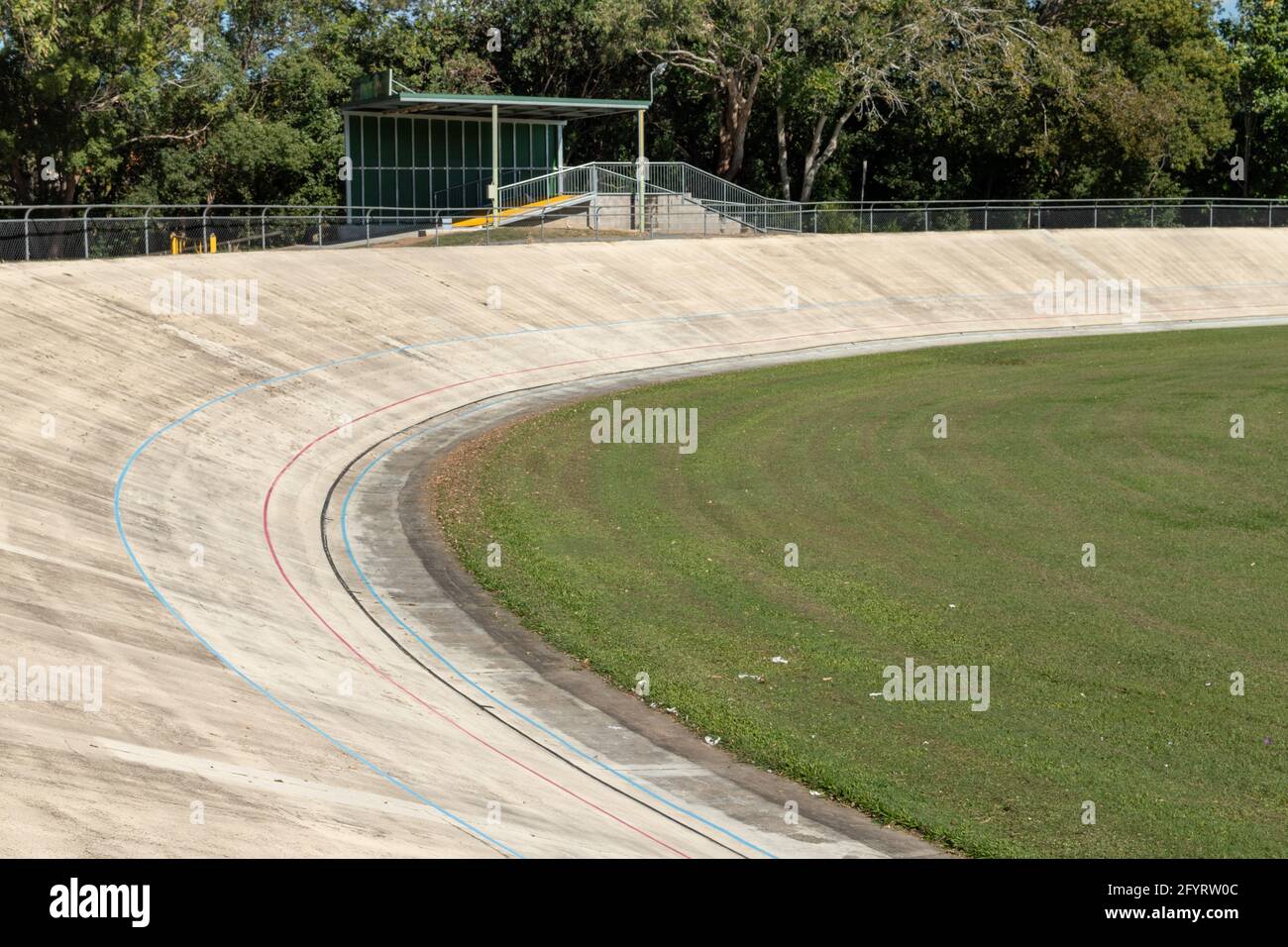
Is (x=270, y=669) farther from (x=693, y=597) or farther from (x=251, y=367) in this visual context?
(x=251, y=367)

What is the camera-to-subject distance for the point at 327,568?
19.5 metres

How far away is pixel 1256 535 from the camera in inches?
787

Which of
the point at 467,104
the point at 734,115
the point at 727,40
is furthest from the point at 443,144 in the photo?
the point at 734,115

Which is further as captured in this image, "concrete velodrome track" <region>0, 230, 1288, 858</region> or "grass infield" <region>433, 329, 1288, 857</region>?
"grass infield" <region>433, 329, 1288, 857</region>

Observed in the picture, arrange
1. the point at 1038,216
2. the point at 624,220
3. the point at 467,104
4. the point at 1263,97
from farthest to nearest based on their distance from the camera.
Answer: the point at 1263,97
the point at 1038,216
the point at 624,220
the point at 467,104

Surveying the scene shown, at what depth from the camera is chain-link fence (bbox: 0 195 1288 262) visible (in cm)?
4028

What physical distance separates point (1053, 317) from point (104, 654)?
38.8 meters

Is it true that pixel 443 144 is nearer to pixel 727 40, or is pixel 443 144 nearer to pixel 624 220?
pixel 624 220

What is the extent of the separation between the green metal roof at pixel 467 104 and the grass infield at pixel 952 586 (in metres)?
20.4

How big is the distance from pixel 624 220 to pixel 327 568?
33647mm

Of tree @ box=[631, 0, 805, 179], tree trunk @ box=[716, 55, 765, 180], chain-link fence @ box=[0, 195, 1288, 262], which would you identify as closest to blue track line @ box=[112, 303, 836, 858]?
chain-link fence @ box=[0, 195, 1288, 262]

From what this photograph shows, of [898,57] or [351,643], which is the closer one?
[351,643]

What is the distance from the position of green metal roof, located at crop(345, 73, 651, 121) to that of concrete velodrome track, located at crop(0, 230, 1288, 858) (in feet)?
27.9

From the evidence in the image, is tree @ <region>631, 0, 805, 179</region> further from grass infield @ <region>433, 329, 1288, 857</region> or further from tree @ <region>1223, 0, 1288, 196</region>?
grass infield @ <region>433, 329, 1288, 857</region>
